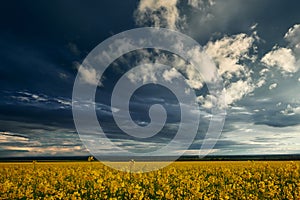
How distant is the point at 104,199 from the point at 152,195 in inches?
90.4

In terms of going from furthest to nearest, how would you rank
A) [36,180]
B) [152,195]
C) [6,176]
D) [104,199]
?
[6,176]
[36,180]
[152,195]
[104,199]

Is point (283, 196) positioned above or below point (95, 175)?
below

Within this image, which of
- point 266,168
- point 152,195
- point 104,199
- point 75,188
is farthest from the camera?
point 266,168

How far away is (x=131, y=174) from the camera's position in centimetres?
1522

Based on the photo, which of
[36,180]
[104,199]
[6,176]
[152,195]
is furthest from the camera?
[6,176]

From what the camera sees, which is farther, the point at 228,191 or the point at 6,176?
the point at 6,176

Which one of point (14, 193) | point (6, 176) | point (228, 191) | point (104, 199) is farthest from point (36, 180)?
point (228, 191)

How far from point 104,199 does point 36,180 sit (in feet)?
22.4

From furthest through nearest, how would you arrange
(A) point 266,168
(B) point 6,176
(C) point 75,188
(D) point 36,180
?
(A) point 266,168
(B) point 6,176
(D) point 36,180
(C) point 75,188

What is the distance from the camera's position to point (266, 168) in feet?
63.2

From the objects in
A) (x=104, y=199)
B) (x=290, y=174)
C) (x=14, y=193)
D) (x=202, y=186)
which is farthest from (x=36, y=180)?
(x=290, y=174)

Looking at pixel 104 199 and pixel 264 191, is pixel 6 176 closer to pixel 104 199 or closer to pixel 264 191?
pixel 104 199

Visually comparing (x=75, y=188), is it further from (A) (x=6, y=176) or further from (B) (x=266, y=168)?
(B) (x=266, y=168)

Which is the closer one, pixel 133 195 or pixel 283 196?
pixel 133 195
